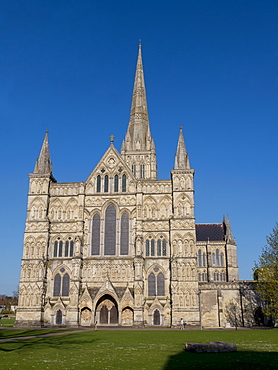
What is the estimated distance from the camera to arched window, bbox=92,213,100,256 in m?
53.9

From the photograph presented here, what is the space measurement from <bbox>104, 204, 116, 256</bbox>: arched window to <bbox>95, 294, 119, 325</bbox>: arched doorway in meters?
5.82

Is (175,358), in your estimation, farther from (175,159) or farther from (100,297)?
(175,159)

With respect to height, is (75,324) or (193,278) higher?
(193,278)

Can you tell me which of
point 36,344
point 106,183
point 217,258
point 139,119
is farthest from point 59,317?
point 139,119

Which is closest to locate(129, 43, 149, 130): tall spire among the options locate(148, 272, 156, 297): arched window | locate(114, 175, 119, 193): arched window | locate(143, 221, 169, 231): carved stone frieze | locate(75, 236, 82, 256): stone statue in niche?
locate(114, 175, 119, 193): arched window

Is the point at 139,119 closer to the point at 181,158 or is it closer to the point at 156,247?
the point at 181,158

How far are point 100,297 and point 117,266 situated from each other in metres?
4.38

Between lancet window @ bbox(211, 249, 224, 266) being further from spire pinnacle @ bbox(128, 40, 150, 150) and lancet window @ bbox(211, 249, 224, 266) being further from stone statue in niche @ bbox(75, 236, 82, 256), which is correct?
stone statue in niche @ bbox(75, 236, 82, 256)

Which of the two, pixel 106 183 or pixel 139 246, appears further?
pixel 106 183

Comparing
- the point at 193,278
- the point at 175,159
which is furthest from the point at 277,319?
the point at 175,159

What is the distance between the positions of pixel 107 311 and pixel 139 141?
45.7 meters

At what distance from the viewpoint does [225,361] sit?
59.7ft

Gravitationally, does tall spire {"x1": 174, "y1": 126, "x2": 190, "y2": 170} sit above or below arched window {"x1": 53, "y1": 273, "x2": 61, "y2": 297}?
above

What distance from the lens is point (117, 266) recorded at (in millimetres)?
52344
